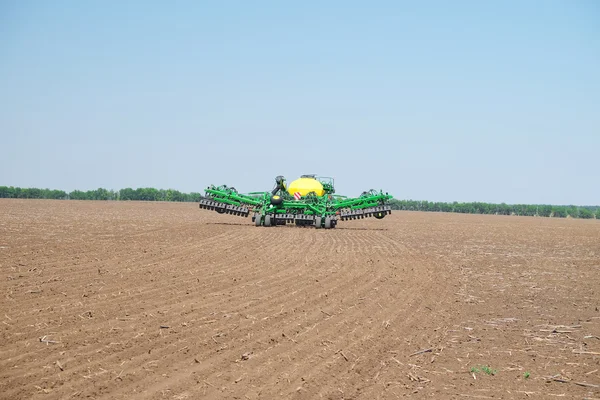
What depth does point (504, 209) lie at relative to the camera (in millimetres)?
103250

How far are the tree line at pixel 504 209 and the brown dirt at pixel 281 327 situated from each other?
273ft

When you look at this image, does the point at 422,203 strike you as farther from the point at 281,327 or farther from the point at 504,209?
the point at 281,327

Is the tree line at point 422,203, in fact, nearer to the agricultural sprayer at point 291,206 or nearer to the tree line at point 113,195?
the tree line at point 113,195

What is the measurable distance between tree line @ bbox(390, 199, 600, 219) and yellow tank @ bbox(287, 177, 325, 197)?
6419 cm

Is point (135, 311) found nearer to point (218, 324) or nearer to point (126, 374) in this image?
point (218, 324)

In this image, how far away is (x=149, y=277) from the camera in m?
11.8

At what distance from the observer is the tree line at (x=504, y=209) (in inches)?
3895

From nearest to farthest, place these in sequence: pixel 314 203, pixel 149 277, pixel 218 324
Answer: pixel 218 324
pixel 149 277
pixel 314 203

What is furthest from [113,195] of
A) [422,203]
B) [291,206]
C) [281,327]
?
[281,327]

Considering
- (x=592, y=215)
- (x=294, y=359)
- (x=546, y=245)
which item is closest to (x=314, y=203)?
(x=546, y=245)

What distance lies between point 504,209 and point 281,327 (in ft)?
330

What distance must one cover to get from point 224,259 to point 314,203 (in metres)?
15.6

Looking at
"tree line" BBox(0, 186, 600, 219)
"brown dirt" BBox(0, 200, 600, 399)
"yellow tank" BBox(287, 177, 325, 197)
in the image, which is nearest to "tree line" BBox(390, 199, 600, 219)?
"tree line" BBox(0, 186, 600, 219)

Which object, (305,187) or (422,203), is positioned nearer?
(305,187)
